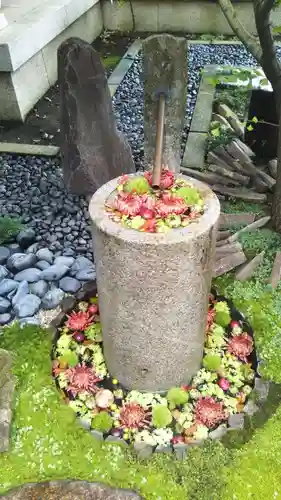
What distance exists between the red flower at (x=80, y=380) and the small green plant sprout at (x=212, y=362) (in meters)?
0.68

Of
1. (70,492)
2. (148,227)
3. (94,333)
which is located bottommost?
(70,492)

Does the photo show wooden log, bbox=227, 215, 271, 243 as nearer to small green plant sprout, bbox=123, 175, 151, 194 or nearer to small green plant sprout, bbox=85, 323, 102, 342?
small green plant sprout, bbox=85, 323, 102, 342

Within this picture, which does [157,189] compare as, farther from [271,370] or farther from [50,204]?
[50,204]

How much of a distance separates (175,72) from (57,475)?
274 cm

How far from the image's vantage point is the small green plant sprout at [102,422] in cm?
257

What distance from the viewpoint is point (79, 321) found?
3.08 meters

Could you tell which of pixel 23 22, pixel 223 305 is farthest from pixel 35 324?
pixel 23 22

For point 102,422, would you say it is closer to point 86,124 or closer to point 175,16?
point 86,124

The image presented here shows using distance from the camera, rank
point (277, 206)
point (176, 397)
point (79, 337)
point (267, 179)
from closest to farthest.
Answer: point (176, 397), point (79, 337), point (277, 206), point (267, 179)

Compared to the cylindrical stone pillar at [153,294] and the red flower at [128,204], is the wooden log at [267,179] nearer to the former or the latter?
the cylindrical stone pillar at [153,294]

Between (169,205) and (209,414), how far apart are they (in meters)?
1.22

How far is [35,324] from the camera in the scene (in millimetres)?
3211

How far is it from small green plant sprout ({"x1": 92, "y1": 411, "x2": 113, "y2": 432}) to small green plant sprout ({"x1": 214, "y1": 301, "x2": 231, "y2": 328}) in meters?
0.99

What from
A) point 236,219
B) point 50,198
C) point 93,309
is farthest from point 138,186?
point 50,198
